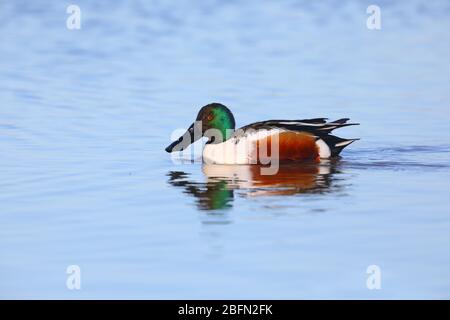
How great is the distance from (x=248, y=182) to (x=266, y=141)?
3.86 ft

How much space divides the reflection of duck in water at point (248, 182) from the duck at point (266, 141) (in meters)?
0.16

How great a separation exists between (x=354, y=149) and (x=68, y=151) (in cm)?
273

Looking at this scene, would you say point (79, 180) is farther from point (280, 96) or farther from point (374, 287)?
point (280, 96)

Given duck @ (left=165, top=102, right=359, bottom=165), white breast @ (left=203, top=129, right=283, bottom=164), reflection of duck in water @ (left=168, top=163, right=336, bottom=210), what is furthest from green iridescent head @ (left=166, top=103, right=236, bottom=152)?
reflection of duck in water @ (left=168, top=163, right=336, bottom=210)

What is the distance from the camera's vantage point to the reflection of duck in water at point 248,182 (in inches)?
302

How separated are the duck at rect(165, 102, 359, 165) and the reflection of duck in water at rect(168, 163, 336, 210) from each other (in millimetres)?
158

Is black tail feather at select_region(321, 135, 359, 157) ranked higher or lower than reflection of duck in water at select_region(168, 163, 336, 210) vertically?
higher

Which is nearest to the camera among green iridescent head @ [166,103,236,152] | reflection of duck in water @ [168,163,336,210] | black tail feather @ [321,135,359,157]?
reflection of duck in water @ [168,163,336,210]

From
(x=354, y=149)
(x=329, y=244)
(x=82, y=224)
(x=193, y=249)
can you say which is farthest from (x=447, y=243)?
(x=354, y=149)

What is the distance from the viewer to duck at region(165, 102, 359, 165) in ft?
31.1

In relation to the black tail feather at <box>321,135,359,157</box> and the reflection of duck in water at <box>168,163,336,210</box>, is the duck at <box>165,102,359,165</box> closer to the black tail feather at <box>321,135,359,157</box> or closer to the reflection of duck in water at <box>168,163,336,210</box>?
the black tail feather at <box>321,135,359,157</box>

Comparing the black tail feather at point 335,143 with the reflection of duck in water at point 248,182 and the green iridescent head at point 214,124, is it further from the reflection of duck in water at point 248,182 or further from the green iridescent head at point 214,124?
the green iridescent head at point 214,124

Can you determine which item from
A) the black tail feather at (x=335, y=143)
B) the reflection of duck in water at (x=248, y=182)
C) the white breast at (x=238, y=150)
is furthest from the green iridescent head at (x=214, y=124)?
the black tail feather at (x=335, y=143)

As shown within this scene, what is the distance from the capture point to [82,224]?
666cm
